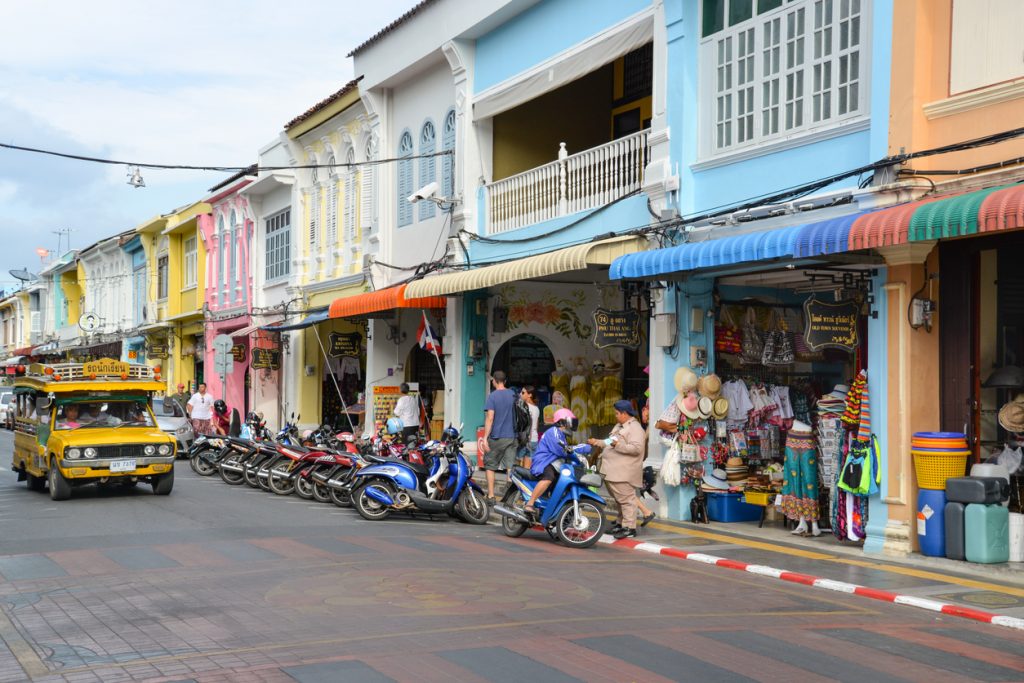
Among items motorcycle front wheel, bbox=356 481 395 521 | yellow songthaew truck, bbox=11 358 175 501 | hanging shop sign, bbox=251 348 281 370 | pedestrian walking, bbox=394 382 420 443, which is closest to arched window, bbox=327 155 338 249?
hanging shop sign, bbox=251 348 281 370

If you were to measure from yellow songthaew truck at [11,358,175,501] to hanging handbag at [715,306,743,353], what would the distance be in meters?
8.54

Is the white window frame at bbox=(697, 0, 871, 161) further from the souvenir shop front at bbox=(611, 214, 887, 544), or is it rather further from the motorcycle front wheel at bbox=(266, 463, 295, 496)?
the motorcycle front wheel at bbox=(266, 463, 295, 496)

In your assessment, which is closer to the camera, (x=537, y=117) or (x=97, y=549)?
(x=97, y=549)

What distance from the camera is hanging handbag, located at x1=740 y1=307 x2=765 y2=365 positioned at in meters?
15.3

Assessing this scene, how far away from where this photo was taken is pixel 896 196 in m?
11.9

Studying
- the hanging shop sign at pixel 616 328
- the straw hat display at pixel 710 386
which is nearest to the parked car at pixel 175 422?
the hanging shop sign at pixel 616 328

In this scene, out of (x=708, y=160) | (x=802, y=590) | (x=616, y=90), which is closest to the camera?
(x=802, y=590)

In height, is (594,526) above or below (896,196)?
below

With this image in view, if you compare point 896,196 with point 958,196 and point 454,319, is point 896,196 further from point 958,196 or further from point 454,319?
point 454,319

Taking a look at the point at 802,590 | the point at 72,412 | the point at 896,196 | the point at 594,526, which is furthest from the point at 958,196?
the point at 72,412

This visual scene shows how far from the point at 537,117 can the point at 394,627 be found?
1474cm

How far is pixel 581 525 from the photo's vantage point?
12906 mm

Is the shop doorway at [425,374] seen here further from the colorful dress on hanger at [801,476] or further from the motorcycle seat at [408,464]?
the colorful dress on hanger at [801,476]

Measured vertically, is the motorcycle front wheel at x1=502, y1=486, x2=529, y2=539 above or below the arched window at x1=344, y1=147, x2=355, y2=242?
below
